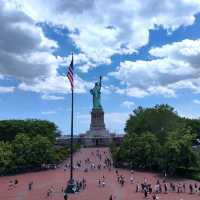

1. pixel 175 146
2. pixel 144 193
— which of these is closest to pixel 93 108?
pixel 175 146

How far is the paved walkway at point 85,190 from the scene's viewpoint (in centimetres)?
4872

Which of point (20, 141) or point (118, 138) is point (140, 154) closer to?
point (20, 141)

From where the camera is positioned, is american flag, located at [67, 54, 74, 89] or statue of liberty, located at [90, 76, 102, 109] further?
statue of liberty, located at [90, 76, 102, 109]

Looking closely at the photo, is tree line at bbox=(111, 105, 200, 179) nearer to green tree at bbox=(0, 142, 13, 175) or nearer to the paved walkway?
the paved walkway

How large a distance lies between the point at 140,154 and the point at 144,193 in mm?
19747

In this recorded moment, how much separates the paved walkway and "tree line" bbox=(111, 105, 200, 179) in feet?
10.5

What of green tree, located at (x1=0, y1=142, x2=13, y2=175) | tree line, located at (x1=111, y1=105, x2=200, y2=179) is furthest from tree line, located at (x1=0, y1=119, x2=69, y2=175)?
tree line, located at (x1=111, y1=105, x2=200, y2=179)

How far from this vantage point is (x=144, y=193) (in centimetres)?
4894

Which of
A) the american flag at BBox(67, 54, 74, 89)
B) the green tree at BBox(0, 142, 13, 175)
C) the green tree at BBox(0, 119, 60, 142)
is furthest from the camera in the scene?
the green tree at BBox(0, 119, 60, 142)

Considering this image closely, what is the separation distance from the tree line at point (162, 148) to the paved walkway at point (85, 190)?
321 cm

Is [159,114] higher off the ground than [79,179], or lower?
higher

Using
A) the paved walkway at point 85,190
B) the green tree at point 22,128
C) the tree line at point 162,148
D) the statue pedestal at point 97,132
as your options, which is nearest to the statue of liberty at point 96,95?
the statue pedestal at point 97,132

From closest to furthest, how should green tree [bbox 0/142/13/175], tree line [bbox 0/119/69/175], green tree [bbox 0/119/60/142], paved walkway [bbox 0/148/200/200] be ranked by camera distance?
1. paved walkway [bbox 0/148/200/200]
2. green tree [bbox 0/142/13/175]
3. tree line [bbox 0/119/69/175]
4. green tree [bbox 0/119/60/142]

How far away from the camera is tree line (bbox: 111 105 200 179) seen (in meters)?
62.9
